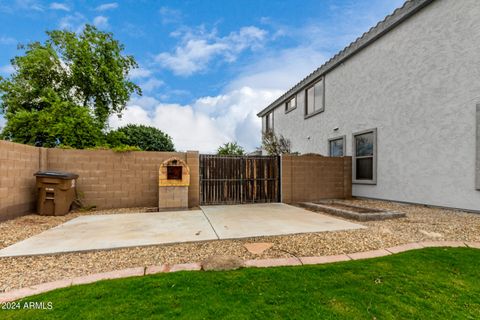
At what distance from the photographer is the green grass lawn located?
6.25 ft

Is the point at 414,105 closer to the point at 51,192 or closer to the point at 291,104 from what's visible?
the point at 291,104

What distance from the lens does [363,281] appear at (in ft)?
7.96

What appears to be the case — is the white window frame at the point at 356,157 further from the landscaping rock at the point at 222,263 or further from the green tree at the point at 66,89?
the green tree at the point at 66,89

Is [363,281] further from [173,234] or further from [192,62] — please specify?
[192,62]

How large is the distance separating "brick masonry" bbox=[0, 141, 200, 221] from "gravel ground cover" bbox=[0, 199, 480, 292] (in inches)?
42.1

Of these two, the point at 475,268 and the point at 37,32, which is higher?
the point at 37,32

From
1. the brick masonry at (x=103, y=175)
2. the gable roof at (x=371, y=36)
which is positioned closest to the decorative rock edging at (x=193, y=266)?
the brick masonry at (x=103, y=175)

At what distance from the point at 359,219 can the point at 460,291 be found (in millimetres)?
3198

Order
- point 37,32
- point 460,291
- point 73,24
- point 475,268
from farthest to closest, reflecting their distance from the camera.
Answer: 1. point 73,24
2. point 37,32
3. point 475,268
4. point 460,291

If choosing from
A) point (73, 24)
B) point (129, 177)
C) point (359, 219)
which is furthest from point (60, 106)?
point (359, 219)

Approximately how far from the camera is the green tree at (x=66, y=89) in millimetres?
11953

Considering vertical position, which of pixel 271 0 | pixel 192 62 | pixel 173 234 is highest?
pixel 271 0

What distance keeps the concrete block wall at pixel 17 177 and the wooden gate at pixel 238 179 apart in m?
4.61

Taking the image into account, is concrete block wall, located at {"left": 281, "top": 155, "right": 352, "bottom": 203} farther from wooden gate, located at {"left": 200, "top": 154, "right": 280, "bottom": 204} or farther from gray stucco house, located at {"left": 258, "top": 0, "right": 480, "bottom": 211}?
gray stucco house, located at {"left": 258, "top": 0, "right": 480, "bottom": 211}
